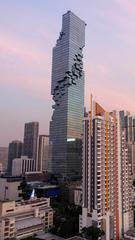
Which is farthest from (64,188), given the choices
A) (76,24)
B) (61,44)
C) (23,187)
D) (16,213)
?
(76,24)

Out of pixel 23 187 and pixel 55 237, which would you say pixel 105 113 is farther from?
pixel 23 187

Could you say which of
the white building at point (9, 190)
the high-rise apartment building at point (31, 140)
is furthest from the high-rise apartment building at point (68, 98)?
the high-rise apartment building at point (31, 140)

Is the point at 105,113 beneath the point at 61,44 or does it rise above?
beneath

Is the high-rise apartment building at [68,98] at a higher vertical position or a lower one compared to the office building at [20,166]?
higher

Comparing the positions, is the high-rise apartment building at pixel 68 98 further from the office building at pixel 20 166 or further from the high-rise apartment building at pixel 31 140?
the high-rise apartment building at pixel 31 140

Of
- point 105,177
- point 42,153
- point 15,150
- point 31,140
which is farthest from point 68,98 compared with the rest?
point 15,150

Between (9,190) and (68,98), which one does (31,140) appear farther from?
(9,190)
